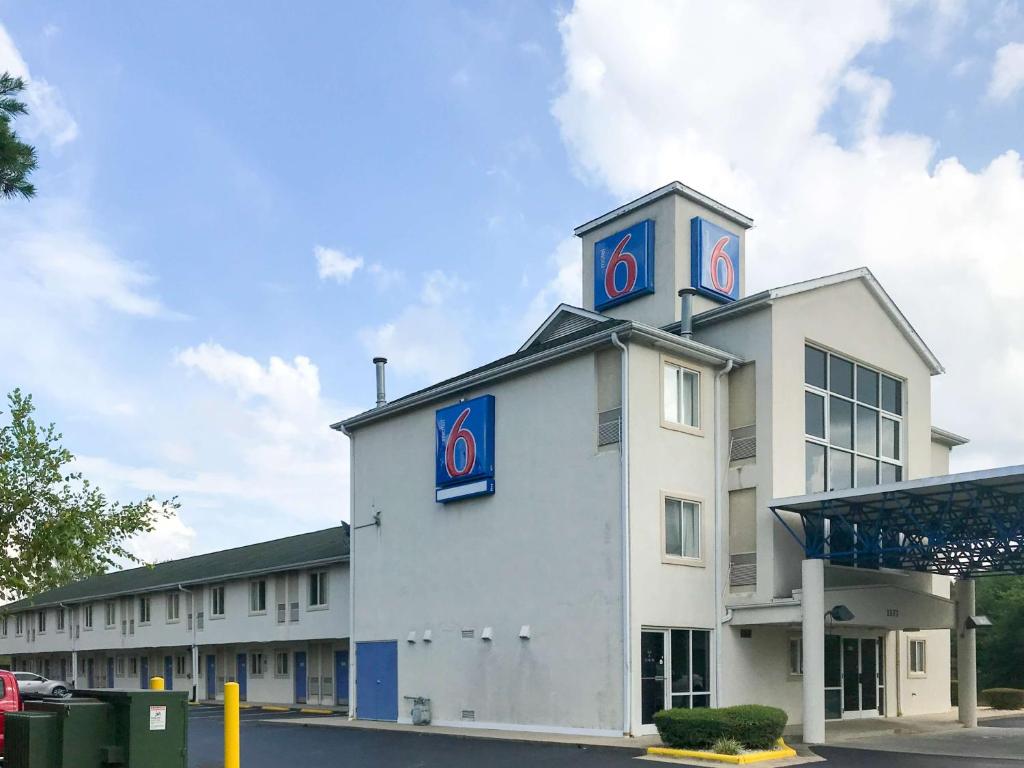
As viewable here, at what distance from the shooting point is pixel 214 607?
1743 inches

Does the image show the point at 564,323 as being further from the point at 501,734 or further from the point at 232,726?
the point at 232,726

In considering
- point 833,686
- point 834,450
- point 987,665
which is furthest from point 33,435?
point 987,665

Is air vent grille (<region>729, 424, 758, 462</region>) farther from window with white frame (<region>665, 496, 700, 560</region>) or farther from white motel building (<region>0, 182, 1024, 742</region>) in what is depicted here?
window with white frame (<region>665, 496, 700, 560</region>)

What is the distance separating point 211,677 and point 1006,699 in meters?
30.2

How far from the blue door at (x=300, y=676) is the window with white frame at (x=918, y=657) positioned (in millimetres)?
20754

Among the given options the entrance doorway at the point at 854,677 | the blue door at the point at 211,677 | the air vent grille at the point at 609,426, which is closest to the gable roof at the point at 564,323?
the air vent grille at the point at 609,426

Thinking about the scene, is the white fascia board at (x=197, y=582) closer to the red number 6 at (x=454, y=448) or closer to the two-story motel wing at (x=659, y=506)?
the two-story motel wing at (x=659, y=506)

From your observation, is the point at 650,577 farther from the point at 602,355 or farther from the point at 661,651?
the point at 602,355

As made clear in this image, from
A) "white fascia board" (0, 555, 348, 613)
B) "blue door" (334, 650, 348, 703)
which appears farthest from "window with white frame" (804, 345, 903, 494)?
"blue door" (334, 650, 348, 703)

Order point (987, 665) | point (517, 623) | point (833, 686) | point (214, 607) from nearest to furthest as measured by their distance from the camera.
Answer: point (517, 623)
point (833, 686)
point (214, 607)
point (987, 665)

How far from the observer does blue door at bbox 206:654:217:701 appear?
46.3m

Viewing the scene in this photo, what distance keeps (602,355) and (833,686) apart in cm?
1032

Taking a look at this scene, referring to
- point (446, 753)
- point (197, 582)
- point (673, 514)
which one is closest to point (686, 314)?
point (673, 514)

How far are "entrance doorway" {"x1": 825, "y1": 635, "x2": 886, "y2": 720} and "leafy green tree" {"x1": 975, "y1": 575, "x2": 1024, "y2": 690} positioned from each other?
64.1 feet
